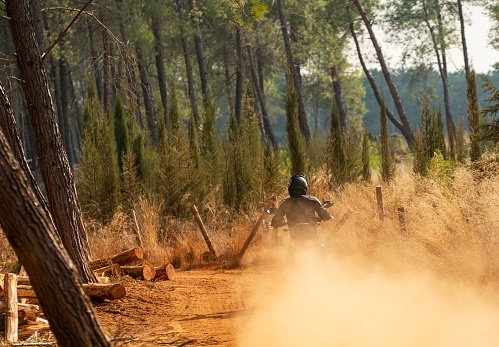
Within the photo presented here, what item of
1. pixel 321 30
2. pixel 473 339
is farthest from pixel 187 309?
pixel 321 30

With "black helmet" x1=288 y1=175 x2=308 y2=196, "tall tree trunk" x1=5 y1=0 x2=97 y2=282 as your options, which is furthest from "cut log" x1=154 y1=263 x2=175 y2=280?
"black helmet" x1=288 y1=175 x2=308 y2=196

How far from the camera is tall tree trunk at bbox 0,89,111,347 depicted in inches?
133

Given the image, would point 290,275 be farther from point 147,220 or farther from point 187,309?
point 147,220

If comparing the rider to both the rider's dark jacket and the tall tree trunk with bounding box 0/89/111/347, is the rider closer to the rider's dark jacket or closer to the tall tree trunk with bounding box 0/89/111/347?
the rider's dark jacket

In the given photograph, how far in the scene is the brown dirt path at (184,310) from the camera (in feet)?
18.4

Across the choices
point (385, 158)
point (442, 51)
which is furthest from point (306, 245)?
point (442, 51)

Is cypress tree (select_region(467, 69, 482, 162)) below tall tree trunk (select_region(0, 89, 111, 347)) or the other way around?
the other way around

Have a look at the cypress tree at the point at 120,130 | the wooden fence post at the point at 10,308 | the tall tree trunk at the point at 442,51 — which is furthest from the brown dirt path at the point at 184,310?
the tall tree trunk at the point at 442,51

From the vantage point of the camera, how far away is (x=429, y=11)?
33375 mm

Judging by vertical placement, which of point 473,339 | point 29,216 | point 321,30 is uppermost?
point 321,30

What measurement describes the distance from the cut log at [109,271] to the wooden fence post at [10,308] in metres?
2.27

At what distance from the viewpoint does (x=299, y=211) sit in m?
7.03

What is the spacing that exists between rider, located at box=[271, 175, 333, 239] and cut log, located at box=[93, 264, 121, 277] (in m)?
2.79

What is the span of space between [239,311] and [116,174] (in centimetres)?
792
